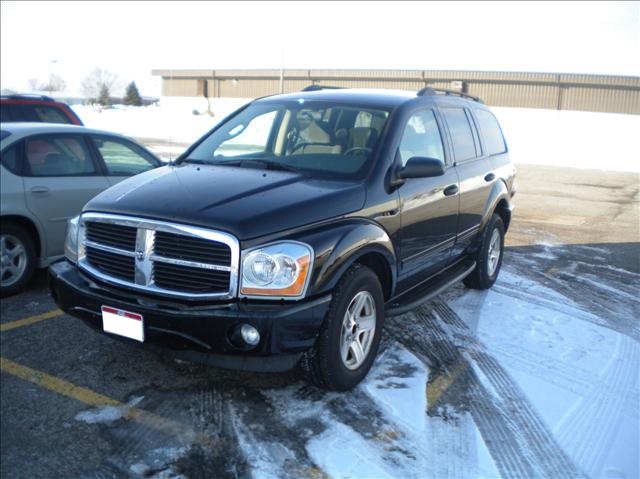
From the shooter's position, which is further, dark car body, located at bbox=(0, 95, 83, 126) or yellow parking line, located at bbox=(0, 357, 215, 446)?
dark car body, located at bbox=(0, 95, 83, 126)

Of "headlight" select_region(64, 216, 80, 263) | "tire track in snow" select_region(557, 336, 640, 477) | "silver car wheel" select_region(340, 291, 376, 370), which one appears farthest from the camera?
"headlight" select_region(64, 216, 80, 263)

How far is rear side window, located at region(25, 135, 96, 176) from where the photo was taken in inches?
236

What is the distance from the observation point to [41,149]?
6070 millimetres

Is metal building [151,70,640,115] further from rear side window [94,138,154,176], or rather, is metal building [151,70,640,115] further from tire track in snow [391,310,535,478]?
tire track in snow [391,310,535,478]

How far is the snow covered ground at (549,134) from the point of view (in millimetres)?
19922

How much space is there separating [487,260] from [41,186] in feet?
14.4

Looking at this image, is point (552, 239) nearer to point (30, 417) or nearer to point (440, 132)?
point (440, 132)

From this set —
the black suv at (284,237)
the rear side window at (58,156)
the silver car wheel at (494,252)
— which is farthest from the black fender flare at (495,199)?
the rear side window at (58,156)

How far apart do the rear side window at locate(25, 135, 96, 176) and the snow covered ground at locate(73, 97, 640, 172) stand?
10888 millimetres

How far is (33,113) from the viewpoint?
29.4 feet

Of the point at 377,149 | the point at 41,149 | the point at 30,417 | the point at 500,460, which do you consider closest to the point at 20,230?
the point at 41,149

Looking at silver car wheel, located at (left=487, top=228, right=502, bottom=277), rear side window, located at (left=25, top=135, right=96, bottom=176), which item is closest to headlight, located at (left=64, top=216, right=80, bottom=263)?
rear side window, located at (left=25, top=135, right=96, bottom=176)

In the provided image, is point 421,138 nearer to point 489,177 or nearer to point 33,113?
point 489,177

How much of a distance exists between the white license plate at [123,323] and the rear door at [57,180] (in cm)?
265
